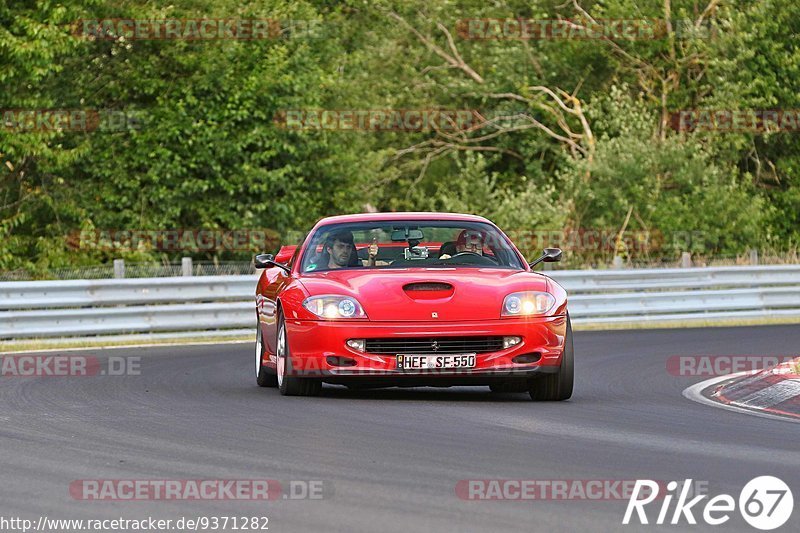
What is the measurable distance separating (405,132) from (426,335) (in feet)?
124

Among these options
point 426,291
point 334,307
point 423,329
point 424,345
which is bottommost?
point 424,345

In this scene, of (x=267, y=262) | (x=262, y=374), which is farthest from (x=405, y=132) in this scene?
(x=267, y=262)

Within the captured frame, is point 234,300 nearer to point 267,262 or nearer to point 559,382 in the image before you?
point 267,262

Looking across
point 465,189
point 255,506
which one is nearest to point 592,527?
point 255,506

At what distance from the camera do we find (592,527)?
6676 mm

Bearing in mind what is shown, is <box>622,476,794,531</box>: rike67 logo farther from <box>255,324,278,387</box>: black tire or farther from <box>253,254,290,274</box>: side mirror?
<box>255,324,278,387</box>: black tire

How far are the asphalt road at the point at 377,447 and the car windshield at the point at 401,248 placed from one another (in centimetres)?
102

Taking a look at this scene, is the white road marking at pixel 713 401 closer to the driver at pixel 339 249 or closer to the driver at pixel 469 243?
the driver at pixel 469 243

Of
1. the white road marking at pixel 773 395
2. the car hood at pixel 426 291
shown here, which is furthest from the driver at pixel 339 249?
the white road marking at pixel 773 395

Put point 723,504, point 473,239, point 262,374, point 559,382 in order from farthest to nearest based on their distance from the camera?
point 262,374 < point 473,239 < point 559,382 < point 723,504

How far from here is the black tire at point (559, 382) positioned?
12367 millimetres

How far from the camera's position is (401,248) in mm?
13367

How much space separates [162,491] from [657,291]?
1997 centimetres

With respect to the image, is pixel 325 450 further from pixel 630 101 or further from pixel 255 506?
pixel 630 101
